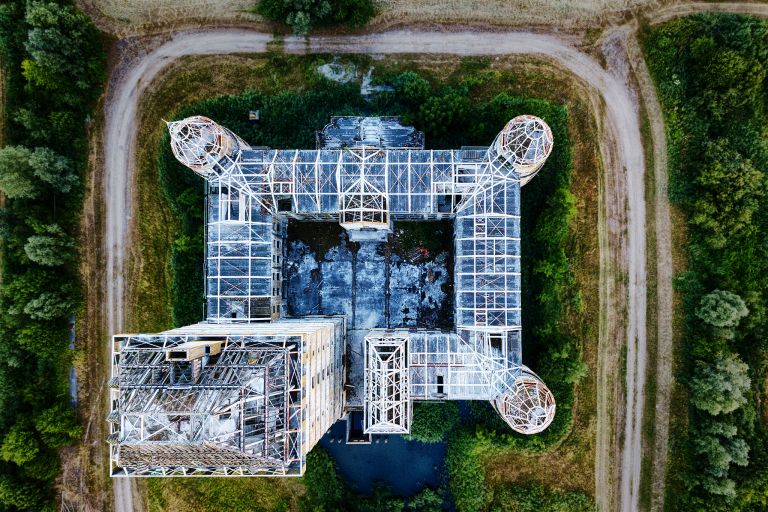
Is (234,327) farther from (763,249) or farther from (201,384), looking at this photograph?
(763,249)

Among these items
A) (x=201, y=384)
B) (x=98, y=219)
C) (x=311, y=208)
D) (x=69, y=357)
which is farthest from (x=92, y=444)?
(x=311, y=208)

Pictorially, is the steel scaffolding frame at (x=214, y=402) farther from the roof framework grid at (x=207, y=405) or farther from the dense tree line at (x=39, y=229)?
the dense tree line at (x=39, y=229)

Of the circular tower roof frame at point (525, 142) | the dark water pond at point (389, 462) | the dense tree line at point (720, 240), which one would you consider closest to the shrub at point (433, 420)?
the dark water pond at point (389, 462)

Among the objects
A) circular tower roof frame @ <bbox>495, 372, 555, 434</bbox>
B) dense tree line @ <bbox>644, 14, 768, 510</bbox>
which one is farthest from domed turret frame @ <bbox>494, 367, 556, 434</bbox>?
dense tree line @ <bbox>644, 14, 768, 510</bbox>

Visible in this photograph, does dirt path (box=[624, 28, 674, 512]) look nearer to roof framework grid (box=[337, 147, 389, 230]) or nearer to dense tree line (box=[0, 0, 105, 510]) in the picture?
roof framework grid (box=[337, 147, 389, 230])

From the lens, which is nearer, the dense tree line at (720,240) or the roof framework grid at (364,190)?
the roof framework grid at (364,190)

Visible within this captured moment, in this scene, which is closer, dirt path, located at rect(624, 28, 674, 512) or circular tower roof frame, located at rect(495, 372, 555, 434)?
circular tower roof frame, located at rect(495, 372, 555, 434)
